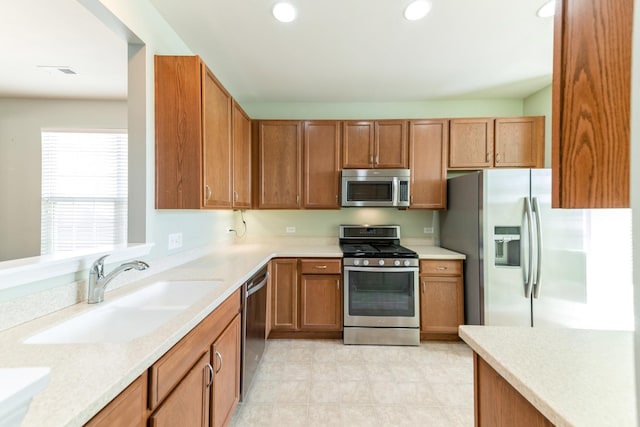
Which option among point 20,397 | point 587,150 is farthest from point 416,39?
point 20,397

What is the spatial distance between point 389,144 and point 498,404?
2.70 m

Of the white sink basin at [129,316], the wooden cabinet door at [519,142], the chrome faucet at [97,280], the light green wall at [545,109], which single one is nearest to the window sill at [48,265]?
the chrome faucet at [97,280]

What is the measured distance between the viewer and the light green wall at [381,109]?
331 cm

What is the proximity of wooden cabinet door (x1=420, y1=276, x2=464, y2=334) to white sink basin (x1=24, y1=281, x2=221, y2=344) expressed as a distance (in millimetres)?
2102

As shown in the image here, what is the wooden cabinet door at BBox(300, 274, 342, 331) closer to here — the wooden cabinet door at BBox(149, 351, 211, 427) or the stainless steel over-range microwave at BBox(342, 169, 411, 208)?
the stainless steel over-range microwave at BBox(342, 169, 411, 208)

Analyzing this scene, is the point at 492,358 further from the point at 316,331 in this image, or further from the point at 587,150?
the point at 316,331

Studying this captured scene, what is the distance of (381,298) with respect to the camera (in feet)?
9.08

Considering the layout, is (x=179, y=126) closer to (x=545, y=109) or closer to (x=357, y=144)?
(x=357, y=144)

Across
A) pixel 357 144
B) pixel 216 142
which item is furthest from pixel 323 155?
pixel 216 142

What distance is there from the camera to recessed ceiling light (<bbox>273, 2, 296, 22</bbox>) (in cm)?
178

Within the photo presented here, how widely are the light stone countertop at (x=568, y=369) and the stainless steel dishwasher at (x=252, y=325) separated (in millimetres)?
1363

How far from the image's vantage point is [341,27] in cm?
201

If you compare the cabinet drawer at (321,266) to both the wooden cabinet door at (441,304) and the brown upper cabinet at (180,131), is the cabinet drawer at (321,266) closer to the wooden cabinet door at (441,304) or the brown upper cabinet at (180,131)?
the wooden cabinet door at (441,304)

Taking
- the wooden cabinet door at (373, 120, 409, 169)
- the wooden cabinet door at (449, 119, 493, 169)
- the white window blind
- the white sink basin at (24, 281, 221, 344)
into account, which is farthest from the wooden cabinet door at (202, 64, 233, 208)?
the wooden cabinet door at (449, 119, 493, 169)
